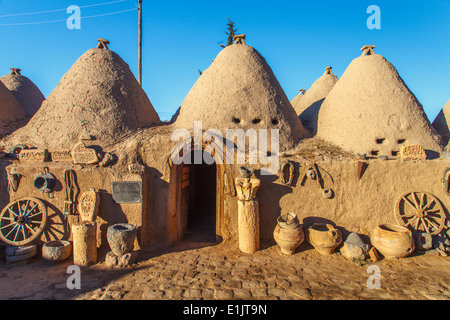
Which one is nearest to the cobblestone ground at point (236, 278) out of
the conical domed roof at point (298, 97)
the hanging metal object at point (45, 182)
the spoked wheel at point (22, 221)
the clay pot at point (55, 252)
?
the clay pot at point (55, 252)

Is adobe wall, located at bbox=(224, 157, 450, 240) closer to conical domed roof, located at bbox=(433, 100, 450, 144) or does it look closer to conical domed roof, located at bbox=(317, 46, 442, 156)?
conical domed roof, located at bbox=(317, 46, 442, 156)

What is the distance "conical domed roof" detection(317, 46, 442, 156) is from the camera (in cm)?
748

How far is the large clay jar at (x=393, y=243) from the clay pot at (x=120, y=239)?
17.3ft

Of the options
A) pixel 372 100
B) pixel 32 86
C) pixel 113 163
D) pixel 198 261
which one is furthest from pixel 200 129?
pixel 32 86

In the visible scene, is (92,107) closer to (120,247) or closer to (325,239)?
(120,247)

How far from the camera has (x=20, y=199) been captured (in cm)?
582

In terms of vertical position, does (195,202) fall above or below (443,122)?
below

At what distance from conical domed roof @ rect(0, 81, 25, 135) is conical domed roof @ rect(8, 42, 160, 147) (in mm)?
2145

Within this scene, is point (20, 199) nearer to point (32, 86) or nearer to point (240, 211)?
point (240, 211)

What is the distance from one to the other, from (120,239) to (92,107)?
3993 mm

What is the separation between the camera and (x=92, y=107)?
23.5ft

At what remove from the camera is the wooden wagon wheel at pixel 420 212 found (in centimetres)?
595

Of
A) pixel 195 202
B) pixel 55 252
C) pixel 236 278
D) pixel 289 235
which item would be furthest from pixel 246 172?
pixel 195 202

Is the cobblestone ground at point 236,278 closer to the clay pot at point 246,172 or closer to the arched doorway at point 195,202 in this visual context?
the arched doorway at point 195,202
